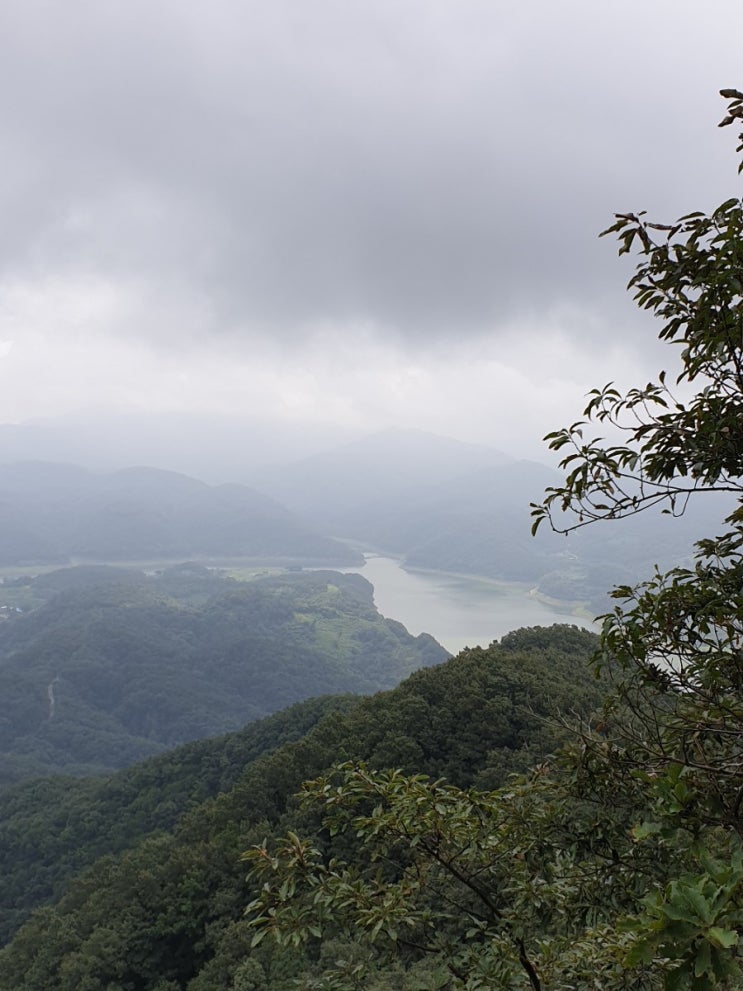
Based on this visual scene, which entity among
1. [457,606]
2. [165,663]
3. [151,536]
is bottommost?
[165,663]

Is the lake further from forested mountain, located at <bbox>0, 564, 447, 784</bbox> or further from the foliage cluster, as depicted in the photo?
the foliage cluster

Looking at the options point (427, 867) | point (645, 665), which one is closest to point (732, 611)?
point (645, 665)

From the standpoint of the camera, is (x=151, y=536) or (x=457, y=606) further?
(x=151, y=536)

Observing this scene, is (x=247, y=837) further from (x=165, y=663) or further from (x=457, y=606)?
(x=457, y=606)

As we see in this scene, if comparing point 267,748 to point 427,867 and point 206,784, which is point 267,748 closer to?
point 206,784

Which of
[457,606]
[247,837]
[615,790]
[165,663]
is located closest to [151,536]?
[165,663]

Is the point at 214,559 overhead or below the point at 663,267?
below

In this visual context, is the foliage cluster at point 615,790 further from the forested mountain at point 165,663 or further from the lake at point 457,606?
the forested mountain at point 165,663
